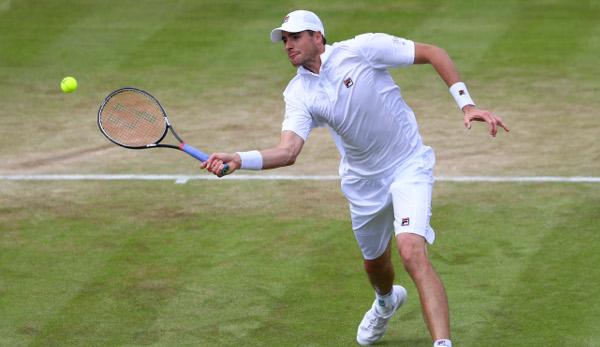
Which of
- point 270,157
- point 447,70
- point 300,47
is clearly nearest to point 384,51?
point 447,70

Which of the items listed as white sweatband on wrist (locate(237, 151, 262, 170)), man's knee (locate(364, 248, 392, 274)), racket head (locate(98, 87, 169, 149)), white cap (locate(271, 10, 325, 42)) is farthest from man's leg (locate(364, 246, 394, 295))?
racket head (locate(98, 87, 169, 149))

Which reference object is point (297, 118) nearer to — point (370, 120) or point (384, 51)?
point (370, 120)

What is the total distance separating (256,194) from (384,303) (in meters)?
3.52

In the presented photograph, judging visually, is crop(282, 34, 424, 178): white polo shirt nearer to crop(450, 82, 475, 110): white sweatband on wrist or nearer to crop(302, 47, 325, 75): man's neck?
crop(302, 47, 325, 75): man's neck

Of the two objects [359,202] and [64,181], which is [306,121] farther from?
[64,181]

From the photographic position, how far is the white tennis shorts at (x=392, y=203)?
9.03 metres

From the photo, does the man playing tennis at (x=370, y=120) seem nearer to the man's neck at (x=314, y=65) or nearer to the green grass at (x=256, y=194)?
the man's neck at (x=314, y=65)

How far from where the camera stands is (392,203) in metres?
9.34

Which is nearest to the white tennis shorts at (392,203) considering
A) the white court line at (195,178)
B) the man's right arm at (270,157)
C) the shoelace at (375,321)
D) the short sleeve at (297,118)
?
the shoelace at (375,321)

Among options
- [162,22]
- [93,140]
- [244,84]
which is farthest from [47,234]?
[162,22]

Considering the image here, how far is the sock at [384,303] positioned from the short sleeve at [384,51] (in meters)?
1.52

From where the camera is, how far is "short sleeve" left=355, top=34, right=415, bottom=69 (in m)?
9.41

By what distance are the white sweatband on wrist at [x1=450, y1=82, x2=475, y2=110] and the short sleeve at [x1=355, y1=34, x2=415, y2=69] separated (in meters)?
0.34

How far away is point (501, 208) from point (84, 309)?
3.90m
